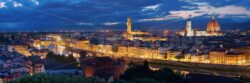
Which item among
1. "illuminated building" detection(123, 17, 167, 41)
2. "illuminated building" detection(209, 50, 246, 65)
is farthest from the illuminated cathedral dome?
"illuminated building" detection(209, 50, 246, 65)

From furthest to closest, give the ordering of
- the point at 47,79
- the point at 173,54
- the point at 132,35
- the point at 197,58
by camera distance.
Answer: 1. the point at 132,35
2. the point at 173,54
3. the point at 197,58
4. the point at 47,79

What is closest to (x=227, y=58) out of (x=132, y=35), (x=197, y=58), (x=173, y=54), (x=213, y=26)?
(x=197, y=58)

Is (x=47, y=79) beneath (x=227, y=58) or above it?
above

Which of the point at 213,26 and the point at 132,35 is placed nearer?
the point at 213,26

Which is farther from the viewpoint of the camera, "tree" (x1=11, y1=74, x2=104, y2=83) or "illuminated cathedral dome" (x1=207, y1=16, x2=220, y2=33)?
"illuminated cathedral dome" (x1=207, y1=16, x2=220, y2=33)

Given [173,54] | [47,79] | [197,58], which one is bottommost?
[197,58]

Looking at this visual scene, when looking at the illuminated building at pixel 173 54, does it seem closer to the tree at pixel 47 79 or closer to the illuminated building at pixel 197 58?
the illuminated building at pixel 197 58

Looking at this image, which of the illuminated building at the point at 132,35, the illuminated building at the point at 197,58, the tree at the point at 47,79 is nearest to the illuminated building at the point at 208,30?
the illuminated building at the point at 132,35

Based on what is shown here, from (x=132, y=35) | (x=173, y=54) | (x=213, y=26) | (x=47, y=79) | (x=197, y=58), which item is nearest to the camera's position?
(x=47, y=79)

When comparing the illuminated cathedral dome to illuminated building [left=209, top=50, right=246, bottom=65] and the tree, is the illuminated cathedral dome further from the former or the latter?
the tree

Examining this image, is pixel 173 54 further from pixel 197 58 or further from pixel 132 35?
pixel 132 35

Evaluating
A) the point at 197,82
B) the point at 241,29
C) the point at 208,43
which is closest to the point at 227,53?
the point at 208,43

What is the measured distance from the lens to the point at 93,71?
1428 centimetres

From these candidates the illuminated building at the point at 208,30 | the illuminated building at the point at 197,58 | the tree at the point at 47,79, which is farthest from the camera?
the illuminated building at the point at 208,30
